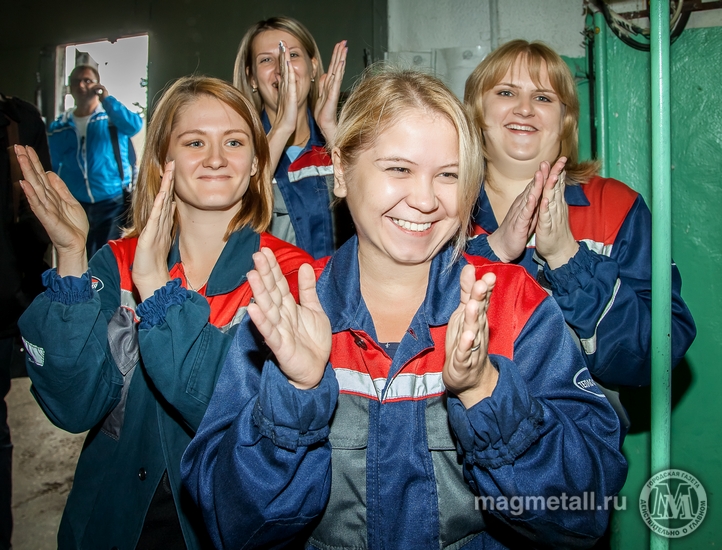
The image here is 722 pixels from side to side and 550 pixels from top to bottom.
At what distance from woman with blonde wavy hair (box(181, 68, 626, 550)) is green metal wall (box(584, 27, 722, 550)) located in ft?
4.35

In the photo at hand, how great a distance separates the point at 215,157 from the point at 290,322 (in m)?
0.86

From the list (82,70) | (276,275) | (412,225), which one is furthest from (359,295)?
(82,70)

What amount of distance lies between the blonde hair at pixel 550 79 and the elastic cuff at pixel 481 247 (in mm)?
348

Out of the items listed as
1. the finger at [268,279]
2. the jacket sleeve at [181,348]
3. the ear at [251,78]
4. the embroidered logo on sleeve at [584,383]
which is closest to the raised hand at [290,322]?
the finger at [268,279]

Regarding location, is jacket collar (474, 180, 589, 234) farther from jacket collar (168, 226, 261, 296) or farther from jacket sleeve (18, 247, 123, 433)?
jacket sleeve (18, 247, 123, 433)

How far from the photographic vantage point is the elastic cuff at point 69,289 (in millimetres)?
1518

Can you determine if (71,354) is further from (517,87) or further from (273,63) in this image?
(517,87)

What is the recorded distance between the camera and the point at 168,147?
71.8 inches

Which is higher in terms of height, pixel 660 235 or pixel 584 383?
pixel 660 235

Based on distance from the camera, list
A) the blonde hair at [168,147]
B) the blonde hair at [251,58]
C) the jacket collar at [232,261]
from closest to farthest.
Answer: the jacket collar at [232,261], the blonde hair at [168,147], the blonde hair at [251,58]

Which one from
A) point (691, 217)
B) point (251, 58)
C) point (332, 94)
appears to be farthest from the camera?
point (251, 58)

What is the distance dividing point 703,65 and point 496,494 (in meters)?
2.02

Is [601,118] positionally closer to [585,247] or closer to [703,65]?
[703,65]

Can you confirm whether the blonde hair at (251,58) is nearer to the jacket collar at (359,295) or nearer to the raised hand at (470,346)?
the jacket collar at (359,295)
